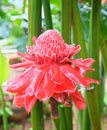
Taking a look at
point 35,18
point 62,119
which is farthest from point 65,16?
point 62,119

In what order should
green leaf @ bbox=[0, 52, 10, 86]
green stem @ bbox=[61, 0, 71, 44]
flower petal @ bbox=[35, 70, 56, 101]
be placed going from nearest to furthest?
flower petal @ bbox=[35, 70, 56, 101] → green stem @ bbox=[61, 0, 71, 44] → green leaf @ bbox=[0, 52, 10, 86]

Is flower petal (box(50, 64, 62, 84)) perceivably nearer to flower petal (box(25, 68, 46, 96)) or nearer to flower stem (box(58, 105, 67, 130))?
flower petal (box(25, 68, 46, 96))

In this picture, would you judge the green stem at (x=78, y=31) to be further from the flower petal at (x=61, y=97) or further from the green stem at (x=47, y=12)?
the flower petal at (x=61, y=97)

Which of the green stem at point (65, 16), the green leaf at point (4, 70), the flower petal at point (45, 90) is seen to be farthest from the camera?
the green leaf at point (4, 70)

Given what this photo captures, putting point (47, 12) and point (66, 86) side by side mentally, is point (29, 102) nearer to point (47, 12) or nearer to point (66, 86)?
point (66, 86)

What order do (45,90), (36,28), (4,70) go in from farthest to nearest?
(4,70) < (36,28) < (45,90)

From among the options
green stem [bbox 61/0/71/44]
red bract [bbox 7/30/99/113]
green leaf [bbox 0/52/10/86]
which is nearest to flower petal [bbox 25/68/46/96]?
red bract [bbox 7/30/99/113]

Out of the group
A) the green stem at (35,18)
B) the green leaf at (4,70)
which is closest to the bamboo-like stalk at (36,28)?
the green stem at (35,18)

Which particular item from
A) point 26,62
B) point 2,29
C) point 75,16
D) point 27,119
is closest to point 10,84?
point 26,62
